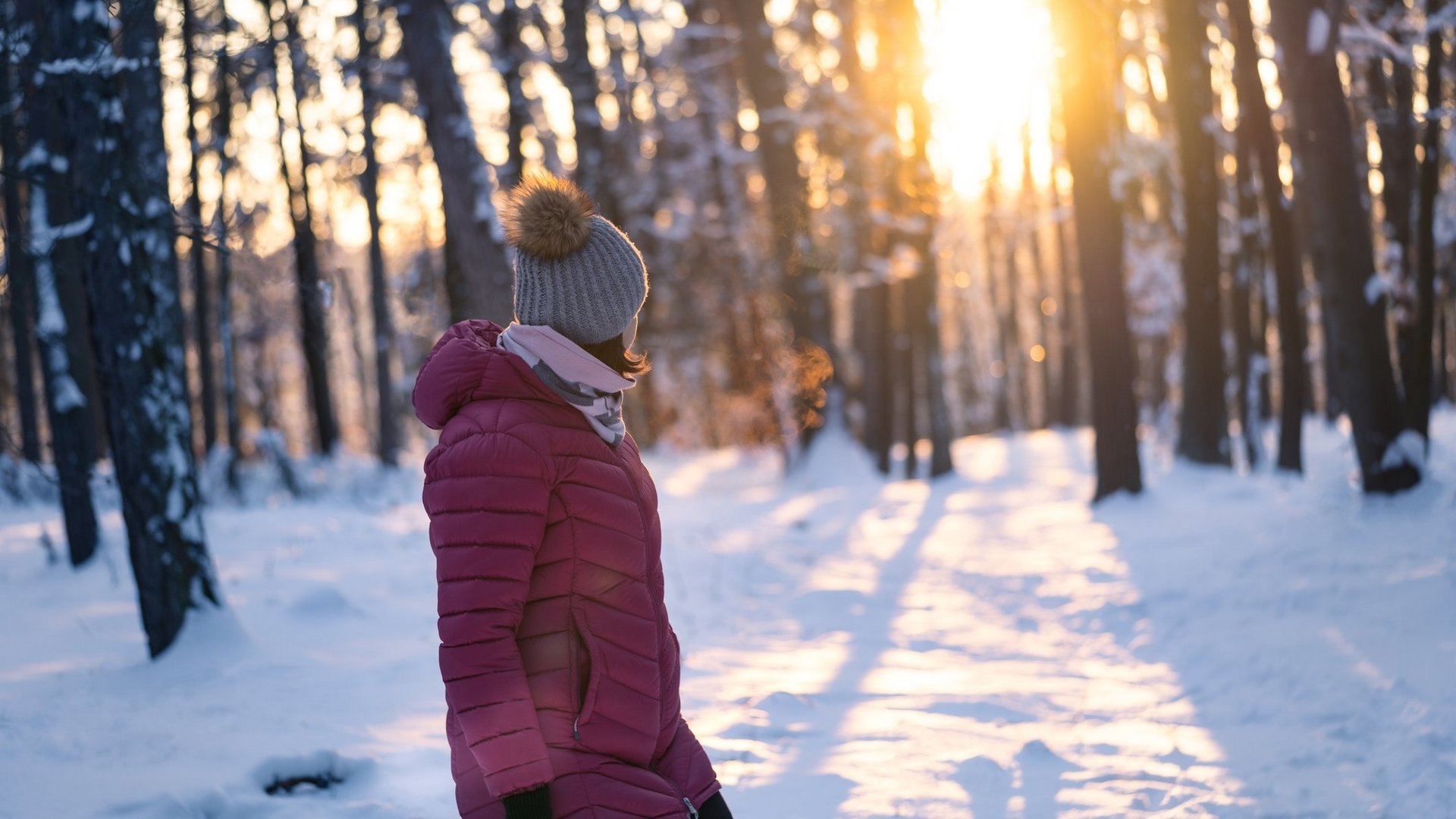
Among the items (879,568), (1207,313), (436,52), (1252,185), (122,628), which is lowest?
(879,568)

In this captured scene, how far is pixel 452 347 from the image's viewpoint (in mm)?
2242

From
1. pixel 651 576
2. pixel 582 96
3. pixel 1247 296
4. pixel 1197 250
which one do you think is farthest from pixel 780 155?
pixel 651 576

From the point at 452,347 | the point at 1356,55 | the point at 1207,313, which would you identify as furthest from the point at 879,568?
the point at 452,347

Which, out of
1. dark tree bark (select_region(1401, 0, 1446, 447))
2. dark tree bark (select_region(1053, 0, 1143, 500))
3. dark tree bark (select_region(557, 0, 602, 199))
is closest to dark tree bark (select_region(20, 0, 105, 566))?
dark tree bark (select_region(1053, 0, 1143, 500))

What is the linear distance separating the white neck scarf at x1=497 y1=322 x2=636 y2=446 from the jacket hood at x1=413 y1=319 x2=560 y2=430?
0.04 m

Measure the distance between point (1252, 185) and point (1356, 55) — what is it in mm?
3983

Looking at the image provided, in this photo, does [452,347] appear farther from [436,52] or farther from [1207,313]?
[1207,313]

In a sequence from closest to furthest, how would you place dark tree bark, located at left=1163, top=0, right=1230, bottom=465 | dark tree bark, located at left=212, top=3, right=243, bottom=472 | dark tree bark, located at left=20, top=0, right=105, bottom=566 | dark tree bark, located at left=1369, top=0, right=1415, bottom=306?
dark tree bark, located at left=20, top=0, right=105, bottom=566 → dark tree bark, located at left=1369, top=0, right=1415, bottom=306 → dark tree bark, located at left=1163, top=0, right=1230, bottom=465 → dark tree bark, located at left=212, top=3, right=243, bottom=472

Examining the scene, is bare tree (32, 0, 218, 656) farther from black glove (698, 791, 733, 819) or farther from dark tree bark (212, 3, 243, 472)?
dark tree bark (212, 3, 243, 472)

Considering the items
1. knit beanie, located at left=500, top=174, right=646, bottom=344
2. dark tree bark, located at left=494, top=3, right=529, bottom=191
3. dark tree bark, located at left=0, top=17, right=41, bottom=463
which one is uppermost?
dark tree bark, located at left=494, top=3, right=529, bottom=191

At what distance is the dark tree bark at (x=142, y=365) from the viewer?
19.4 ft

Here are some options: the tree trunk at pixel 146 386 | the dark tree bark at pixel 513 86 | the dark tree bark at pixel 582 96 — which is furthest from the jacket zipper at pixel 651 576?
the dark tree bark at pixel 582 96

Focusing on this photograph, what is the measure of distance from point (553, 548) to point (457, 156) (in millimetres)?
8811

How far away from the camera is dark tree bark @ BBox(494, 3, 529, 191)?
1632cm
